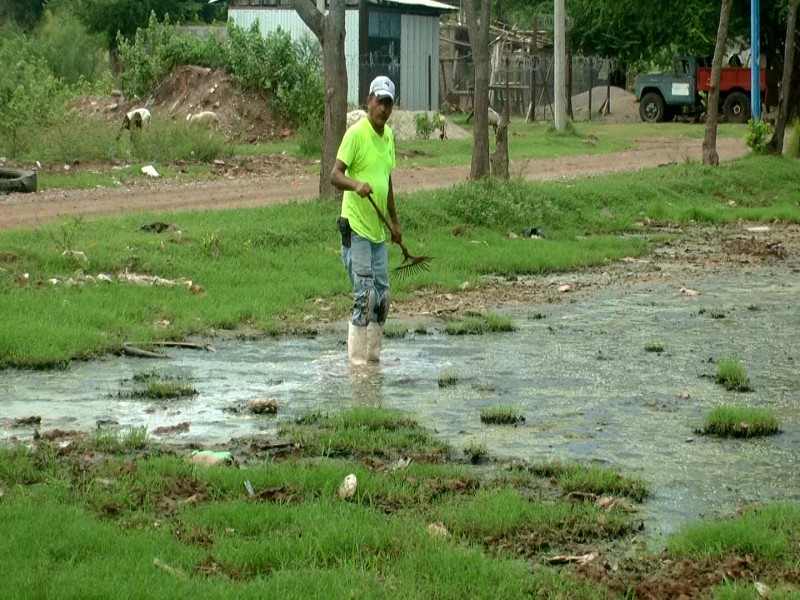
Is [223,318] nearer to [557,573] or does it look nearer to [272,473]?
[272,473]

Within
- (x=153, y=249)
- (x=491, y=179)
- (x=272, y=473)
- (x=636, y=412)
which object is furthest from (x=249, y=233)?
(x=272, y=473)

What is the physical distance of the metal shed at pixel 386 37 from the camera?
39.4m

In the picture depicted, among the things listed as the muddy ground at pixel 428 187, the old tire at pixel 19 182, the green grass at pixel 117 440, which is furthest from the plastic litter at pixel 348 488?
the old tire at pixel 19 182

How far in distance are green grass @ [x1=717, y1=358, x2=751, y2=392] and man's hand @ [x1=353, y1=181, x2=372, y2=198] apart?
271 cm

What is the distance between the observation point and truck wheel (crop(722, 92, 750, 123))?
43.1m

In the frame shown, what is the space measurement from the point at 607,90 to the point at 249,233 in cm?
3773

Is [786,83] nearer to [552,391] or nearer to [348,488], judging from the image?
[552,391]

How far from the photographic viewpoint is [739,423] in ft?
25.0

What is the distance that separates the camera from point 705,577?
5.19 m

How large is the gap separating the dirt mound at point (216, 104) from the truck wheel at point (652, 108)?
60.0 ft

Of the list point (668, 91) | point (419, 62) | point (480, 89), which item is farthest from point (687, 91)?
point (480, 89)

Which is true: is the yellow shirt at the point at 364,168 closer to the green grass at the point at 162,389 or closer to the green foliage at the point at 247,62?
the green grass at the point at 162,389

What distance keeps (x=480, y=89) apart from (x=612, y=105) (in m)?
32.2

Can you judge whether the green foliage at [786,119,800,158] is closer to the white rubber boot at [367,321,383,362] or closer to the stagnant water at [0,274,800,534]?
the stagnant water at [0,274,800,534]
